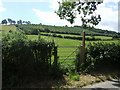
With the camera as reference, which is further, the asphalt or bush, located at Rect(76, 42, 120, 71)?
bush, located at Rect(76, 42, 120, 71)

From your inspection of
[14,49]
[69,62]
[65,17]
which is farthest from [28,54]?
[65,17]

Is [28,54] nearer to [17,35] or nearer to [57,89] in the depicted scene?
[17,35]

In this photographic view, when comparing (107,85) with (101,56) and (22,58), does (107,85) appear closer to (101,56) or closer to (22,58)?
(101,56)

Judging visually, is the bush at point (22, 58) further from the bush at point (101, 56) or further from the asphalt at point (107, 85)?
the bush at point (101, 56)

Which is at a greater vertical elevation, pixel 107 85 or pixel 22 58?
pixel 22 58

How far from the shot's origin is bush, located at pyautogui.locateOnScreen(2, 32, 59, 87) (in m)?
9.91

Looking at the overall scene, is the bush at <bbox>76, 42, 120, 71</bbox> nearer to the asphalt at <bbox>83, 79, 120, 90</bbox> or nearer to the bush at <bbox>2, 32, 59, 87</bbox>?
the asphalt at <bbox>83, 79, 120, 90</bbox>

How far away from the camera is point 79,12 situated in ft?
50.8

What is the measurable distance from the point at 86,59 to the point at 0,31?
5199mm

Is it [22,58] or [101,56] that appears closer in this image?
[22,58]

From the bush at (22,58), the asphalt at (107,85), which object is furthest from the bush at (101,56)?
the bush at (22,58)

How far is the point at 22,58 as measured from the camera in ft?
33.3

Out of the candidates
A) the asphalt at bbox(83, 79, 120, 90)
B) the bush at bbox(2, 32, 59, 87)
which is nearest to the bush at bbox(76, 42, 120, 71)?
the asphalt at bbox(83, 79, 120, 90)

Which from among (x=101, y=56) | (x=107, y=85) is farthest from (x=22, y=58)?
(x=101, y=56)
